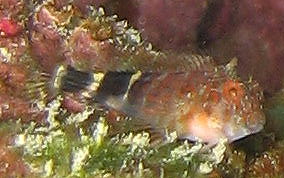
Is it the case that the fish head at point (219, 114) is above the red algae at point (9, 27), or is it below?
below

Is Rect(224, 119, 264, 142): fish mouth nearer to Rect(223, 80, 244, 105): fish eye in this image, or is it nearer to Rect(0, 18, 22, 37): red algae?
Rect(223, 80, 244, 105): fish eye

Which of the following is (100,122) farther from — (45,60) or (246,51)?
(246,51)

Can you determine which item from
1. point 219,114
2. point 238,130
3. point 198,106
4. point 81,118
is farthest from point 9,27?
point 238,130

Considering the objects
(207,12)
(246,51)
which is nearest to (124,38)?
(207,12)

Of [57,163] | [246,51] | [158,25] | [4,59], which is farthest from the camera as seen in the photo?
[246,51]

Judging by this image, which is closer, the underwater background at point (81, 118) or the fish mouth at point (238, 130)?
the underwater background at point (81, 118)

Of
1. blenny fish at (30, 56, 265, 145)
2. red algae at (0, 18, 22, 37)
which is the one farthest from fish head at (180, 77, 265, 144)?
red algae at (0, 18, 22, 37)

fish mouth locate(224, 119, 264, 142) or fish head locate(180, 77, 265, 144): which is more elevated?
fish head locate(180, 77, 265, 144)

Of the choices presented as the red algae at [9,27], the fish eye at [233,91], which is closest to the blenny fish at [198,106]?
the fish eye at [233,91]

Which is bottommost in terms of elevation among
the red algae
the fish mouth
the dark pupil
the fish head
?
the fish mouth

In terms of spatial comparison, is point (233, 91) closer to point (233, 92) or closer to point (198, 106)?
point (233, 92)

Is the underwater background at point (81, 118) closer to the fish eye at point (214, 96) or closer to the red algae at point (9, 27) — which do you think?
the red algae at point (9, 27)
